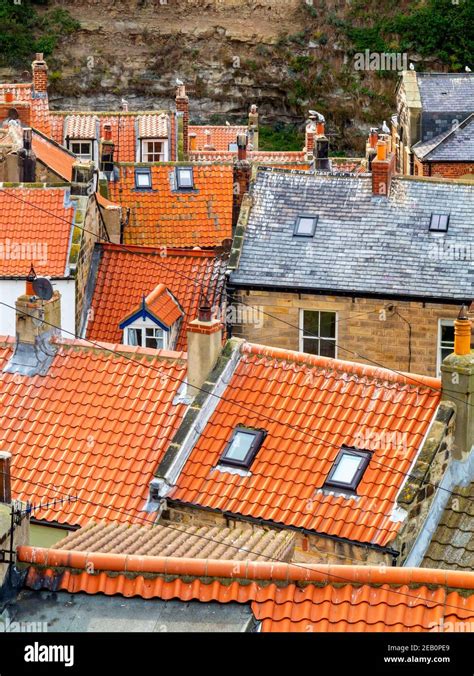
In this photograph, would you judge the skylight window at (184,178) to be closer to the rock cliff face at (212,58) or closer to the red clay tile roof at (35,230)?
the red clay tile roof at (35,230)

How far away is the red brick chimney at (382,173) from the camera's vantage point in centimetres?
3134

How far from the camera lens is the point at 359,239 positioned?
102 feet

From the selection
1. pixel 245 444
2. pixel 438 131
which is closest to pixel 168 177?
pixel 438 131

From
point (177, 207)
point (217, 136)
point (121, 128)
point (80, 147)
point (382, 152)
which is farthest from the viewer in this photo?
point (217, 136)

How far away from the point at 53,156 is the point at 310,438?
20807mm

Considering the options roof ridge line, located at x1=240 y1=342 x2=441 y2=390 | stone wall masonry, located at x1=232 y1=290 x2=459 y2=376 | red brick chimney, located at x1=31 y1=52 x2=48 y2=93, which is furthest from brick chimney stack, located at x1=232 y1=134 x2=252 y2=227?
red brick chimney, located at x1=31 y1=52 x2=48 y2=93

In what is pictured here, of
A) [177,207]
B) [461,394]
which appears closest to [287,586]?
[461,394]

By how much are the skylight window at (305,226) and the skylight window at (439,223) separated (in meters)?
2.62

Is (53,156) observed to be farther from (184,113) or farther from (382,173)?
(382,173)

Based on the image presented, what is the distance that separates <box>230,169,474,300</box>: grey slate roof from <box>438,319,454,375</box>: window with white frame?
581mm

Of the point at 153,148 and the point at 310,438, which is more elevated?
the point at 310,438

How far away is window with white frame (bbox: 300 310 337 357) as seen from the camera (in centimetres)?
3012

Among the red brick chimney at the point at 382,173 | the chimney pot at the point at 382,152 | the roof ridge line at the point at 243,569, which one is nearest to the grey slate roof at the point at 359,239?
the red brick chimney at the point at 382,173

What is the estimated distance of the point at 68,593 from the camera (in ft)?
48.4
